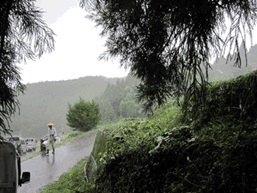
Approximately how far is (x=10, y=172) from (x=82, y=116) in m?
20.3

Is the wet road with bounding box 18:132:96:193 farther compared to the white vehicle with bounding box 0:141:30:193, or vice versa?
the wet road with bounding box 18:132:96:193

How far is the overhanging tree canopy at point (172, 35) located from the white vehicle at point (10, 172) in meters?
2.35

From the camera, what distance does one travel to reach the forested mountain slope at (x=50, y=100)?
351 feet

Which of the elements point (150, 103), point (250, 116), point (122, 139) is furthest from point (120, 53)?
point (122, 139)

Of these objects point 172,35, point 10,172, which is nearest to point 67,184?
point 10,172

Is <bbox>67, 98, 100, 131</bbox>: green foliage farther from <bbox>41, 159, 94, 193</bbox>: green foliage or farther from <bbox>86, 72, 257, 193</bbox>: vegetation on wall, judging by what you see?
<bbox>86, 72, 257, 193</bbox>: vegetation on wall

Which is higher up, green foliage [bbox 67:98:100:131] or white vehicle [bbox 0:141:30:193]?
white vehicle [bbox 0:141:30:193]

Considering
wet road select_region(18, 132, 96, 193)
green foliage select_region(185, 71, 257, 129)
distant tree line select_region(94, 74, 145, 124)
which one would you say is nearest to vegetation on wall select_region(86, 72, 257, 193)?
green foliage select_region(185, 71, 257, 129)

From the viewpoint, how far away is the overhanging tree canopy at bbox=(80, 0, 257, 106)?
2570 mm

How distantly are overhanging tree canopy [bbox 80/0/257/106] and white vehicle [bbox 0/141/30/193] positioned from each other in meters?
2.35

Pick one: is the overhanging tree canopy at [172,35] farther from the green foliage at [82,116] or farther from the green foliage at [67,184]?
the green foliage at [82,116]

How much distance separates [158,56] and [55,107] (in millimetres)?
129469

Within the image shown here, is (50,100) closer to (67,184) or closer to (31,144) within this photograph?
(31,144)

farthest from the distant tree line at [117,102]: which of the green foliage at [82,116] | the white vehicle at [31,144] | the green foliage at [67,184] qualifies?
the green foliage at [67,184]
